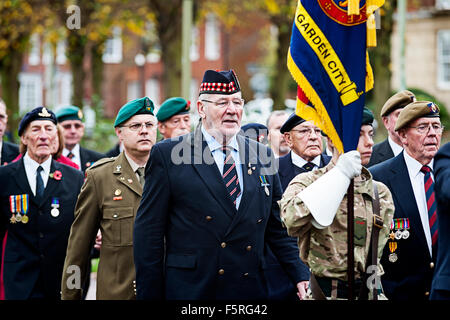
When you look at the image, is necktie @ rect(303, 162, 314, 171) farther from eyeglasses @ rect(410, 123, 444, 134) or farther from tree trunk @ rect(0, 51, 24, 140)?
tree trunk @ rect(0, 51, 24, 140)

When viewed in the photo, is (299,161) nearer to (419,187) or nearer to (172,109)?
(419,187)

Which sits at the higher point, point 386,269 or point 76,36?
Answer: point 76,36

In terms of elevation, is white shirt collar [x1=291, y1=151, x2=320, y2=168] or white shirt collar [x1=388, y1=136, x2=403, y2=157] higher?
white shirt collar [x1=388, y1=136, x2=403, y2=157]

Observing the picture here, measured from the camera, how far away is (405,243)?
223 inches

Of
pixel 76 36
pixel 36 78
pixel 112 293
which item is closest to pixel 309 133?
pixel 112 293

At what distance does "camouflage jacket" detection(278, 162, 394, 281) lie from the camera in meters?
4.44

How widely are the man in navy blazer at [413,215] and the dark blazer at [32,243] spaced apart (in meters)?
2.97

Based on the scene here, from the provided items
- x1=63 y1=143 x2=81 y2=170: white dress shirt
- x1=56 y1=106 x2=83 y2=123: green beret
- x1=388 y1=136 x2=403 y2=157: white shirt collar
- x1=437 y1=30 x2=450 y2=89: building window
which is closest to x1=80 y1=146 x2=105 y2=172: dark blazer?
x1=63 y1=143 x2=81 y2=170: white dress shirt

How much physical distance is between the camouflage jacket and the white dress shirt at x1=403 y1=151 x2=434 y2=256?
44.3 inches

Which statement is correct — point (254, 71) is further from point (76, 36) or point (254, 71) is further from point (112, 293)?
point (112, 293)

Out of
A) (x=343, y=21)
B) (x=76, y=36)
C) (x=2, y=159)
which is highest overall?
(x=76, y=36)

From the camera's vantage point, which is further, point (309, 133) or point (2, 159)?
point (2, 159)

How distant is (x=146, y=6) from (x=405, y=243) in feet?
71.7

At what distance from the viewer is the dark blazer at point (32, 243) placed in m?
6.88
